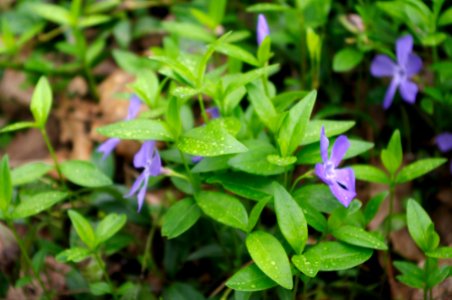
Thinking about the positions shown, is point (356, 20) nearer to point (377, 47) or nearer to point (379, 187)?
point (377, 47)

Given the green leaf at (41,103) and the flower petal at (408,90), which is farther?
the flower petal at (408,90)

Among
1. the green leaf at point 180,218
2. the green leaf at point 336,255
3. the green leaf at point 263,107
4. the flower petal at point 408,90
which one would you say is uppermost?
the green leaf at point 263,107

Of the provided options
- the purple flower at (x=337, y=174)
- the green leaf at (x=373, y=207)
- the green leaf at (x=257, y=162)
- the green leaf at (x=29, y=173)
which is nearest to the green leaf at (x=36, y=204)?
the green leaf at (x=29, y=173)

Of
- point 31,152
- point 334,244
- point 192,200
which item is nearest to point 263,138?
point 192,200

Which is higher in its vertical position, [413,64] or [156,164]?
[156,164]

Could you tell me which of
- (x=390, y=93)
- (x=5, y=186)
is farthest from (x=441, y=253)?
(x=5, y=186)

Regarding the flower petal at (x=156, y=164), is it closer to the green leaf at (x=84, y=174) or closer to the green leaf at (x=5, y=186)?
the green leaf at (x=84, y=174)

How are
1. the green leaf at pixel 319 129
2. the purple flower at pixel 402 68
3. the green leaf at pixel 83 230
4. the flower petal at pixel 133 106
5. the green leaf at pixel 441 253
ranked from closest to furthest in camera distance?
the green leaf at pixel 441 253, the green leaf at pixel 319 129, the green leaf at pixel 83 230, the flower petal at pixel 133 106, the purple flower at pixel 402 68

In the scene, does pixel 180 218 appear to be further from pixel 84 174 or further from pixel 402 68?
pixel 402 68
